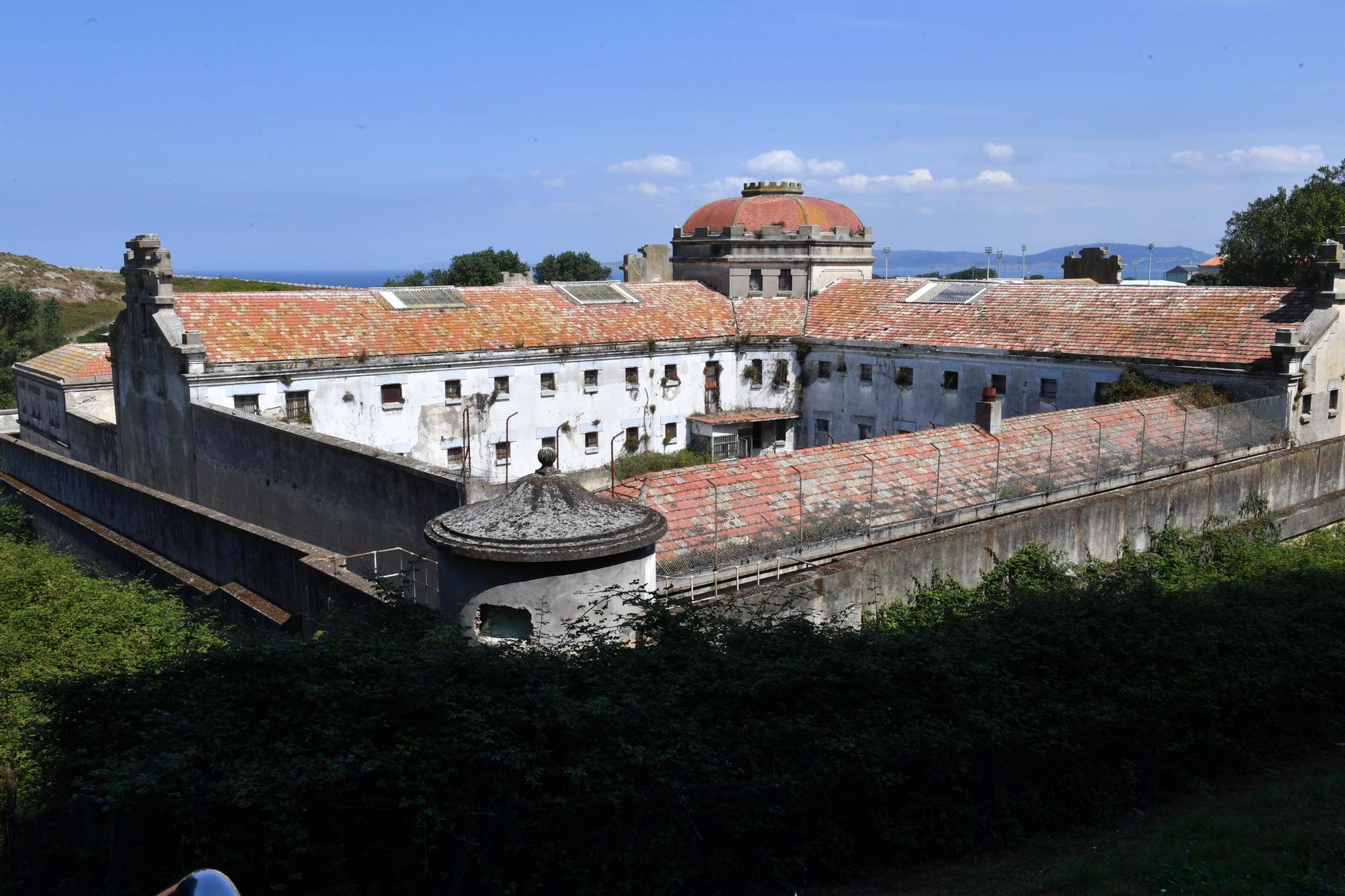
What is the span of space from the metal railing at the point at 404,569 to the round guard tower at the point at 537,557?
127 inches

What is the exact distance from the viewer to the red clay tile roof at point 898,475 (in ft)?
59.3

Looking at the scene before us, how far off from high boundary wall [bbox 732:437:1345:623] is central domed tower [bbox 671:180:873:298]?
2228 cm

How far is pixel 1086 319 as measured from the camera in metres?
35.6

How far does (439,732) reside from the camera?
891cm

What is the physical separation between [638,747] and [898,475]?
45.2ft

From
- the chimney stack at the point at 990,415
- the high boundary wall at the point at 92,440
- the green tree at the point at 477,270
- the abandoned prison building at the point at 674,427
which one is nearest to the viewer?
the abandoned prison building at the point at 674,427

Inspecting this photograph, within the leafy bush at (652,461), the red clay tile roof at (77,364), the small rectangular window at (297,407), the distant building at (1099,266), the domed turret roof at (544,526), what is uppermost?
the distant building at (1099,266)

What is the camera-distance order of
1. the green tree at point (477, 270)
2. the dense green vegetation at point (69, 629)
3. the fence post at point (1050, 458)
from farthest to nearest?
the green tree at point (477, 270), the fence post at point (1050, 458), the dense green vegetation at point (69, 629)

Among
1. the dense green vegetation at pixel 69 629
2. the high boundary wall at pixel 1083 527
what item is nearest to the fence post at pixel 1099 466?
the high boundary wall at pixel 1083 527

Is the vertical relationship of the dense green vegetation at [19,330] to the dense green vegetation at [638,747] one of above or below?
above

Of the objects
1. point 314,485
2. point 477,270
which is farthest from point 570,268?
point 314,485

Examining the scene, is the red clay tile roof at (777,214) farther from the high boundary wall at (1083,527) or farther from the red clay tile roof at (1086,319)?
the high boundary wall at (1083,527)

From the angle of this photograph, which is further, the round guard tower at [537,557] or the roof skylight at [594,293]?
the roof skylight at [594,293]

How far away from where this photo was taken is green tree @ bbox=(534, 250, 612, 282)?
9969 cm
